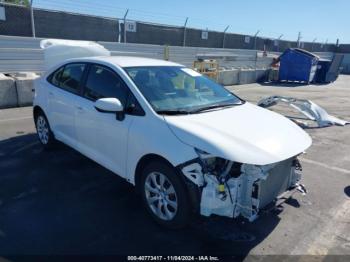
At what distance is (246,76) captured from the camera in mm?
17953

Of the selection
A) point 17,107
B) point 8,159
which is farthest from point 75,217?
Answer: point 17,107

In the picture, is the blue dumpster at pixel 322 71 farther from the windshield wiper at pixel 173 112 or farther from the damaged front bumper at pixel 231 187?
the damaged front bumper at pixel 231 187

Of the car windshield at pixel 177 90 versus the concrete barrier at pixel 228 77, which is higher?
the car windshield at pixel 177 90

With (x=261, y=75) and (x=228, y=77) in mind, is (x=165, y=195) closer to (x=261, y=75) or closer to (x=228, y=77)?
(x=228, y=77)

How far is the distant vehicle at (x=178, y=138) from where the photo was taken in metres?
2.91

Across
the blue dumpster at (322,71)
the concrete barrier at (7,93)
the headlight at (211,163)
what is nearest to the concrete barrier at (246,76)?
the blue dumpster at (322,71)

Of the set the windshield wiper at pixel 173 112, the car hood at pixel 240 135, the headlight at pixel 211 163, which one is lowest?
the headlight at pixel 211 163

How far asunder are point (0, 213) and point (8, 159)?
1.69 metres

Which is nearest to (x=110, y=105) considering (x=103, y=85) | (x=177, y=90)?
(x=103, y=85)

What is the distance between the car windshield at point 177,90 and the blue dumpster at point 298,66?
1612 cm

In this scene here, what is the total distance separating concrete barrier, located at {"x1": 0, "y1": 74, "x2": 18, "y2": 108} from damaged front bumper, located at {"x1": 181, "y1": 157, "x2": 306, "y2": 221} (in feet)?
24.0

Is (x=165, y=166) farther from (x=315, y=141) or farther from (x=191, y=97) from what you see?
(x=315, y=141)

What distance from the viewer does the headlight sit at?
2.88 metres

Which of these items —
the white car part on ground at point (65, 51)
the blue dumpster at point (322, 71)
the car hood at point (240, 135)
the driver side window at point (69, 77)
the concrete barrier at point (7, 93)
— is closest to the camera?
the car hood at point (240, 135)
